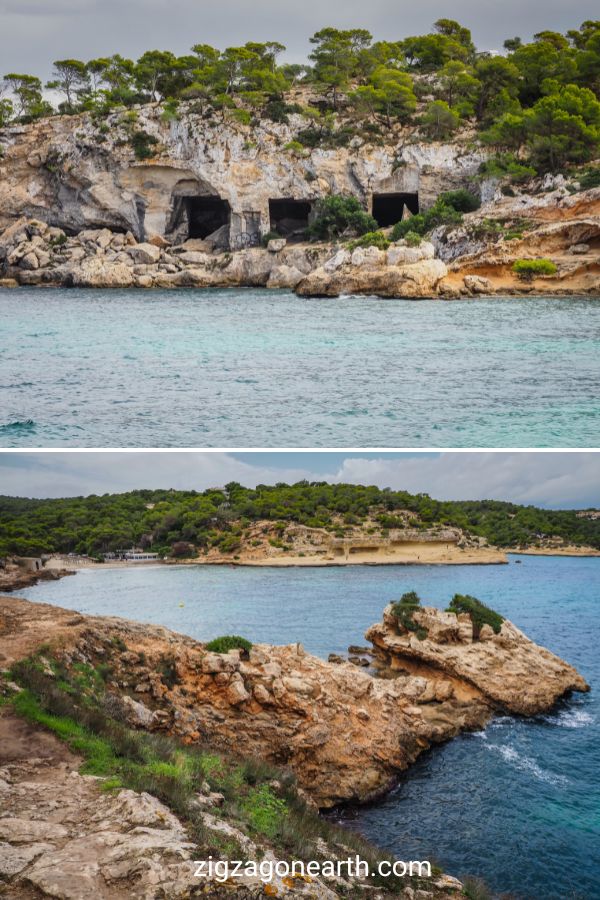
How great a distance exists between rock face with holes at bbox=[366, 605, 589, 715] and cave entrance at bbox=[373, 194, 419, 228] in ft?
127

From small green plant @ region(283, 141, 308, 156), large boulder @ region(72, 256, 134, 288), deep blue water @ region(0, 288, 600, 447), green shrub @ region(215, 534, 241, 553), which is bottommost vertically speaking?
green shrub @ region(215, 534, 241, 553)

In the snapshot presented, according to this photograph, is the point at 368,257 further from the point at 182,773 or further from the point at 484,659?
the point at 182,773

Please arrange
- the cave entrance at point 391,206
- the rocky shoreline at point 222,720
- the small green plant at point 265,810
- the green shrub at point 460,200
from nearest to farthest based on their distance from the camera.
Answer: the rocky shoreline at point 222,720 < the small green plant at point 265,810 < the green shrub at point 460,200 < the cave entrance at point 391,206

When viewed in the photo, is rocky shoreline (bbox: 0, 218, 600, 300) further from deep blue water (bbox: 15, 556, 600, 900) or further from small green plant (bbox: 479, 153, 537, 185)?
deep blue water (bbox: 15, 556, 600, 900)

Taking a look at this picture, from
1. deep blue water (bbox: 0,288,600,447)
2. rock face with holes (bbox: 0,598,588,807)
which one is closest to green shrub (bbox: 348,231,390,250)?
deep blue water (bbox: 0,288,600,447)

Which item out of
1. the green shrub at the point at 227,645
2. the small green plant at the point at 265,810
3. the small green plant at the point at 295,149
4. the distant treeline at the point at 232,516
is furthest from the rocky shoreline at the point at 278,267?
the small green plant at the point at 265,810

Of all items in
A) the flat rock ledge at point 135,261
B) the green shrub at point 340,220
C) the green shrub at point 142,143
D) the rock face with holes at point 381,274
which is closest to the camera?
the rock face with holes at point 381,274

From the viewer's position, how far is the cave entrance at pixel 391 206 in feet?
153

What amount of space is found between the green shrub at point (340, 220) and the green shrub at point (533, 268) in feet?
43.0

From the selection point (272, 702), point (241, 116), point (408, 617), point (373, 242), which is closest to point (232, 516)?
point (408, 617)

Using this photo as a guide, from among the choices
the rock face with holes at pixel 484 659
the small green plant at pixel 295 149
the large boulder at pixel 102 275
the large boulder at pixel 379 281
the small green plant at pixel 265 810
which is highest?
the small green plant at pixel 295 149

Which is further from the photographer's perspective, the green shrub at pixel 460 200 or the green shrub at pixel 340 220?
the green shrub at pixel 340 220

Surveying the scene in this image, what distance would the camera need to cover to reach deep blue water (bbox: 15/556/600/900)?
289 inches

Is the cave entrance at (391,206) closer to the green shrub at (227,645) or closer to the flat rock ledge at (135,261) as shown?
the flat rock ledge at (135,261)
